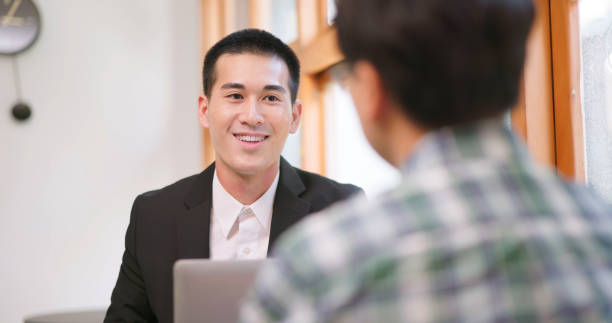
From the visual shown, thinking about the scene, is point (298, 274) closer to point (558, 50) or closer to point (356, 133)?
point (558, 50)

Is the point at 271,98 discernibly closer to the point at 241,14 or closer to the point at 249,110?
the point at 249,110

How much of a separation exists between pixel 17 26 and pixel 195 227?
315 cm

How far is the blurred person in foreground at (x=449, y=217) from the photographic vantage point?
0.49 meters

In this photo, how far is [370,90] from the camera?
1.90 ft

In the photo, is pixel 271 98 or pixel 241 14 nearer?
pixel 271 98

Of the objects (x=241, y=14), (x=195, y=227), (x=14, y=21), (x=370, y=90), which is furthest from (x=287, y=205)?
(x=14, y=21)

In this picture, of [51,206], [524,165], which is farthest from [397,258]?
[51,206]

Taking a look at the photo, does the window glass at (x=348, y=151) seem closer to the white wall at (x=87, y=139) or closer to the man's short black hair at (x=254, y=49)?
the man's short black hair at (x=254, y=49)

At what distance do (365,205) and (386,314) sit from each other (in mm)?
85

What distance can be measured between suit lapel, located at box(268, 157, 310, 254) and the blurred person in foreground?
1095 millimetres

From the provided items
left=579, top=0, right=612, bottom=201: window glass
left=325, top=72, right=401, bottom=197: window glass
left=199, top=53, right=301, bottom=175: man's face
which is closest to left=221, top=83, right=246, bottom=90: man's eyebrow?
left=199, top=53, right=301, bottom=175: man's face

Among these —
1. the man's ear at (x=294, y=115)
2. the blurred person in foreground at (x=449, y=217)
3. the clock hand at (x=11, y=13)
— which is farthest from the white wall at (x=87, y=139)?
the blurred person in foreground at (x=449, y=217)

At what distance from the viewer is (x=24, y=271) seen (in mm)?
4066

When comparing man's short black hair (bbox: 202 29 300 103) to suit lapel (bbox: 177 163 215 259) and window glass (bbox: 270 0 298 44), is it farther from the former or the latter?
window glass (bbox: 270 0 298 44)
